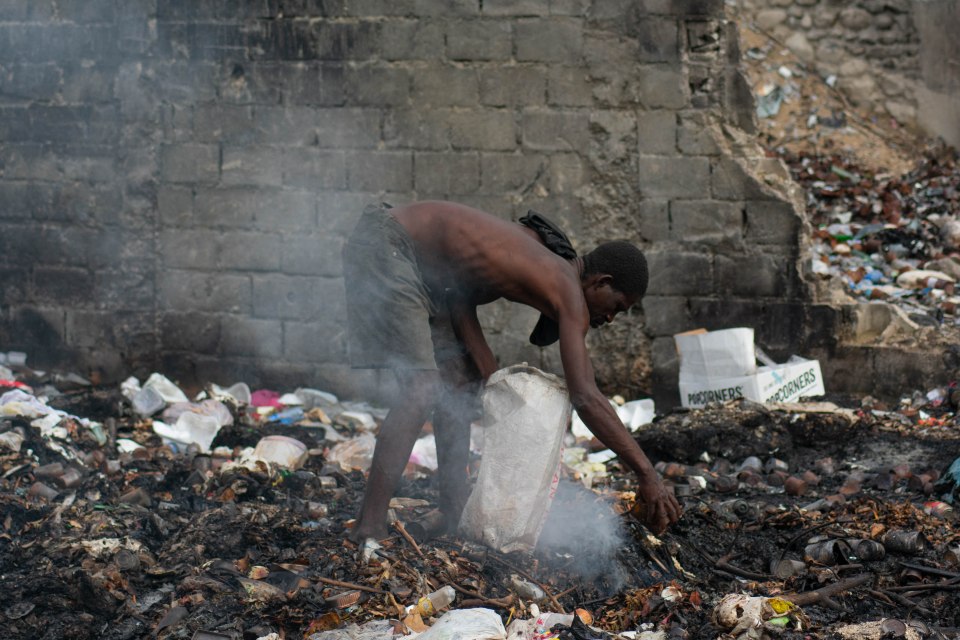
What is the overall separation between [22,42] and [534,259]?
4667 mm

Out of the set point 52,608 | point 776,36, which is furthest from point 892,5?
point 52,608

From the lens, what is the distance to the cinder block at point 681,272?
247 inches

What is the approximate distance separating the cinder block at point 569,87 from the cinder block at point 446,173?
624mm

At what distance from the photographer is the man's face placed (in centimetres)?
388

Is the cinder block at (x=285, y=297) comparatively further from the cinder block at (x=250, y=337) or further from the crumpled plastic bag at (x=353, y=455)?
the crumpled plastic bag at (x=353, y=455)

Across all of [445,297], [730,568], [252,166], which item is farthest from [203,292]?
[730,568]

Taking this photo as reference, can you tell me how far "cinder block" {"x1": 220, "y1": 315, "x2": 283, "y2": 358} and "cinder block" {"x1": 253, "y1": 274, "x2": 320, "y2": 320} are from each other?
8 cm

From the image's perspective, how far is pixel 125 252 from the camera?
663cm

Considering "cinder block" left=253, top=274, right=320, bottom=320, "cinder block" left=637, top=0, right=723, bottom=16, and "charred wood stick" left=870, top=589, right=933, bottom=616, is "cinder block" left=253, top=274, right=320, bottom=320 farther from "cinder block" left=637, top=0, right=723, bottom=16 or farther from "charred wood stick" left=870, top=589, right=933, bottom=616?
"charred wood stick" left=870, top=589, right=933, bottom=616

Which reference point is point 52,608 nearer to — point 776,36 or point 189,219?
point 189,219

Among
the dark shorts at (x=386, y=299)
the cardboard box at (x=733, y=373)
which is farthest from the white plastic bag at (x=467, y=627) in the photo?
the cardboard box at (x=733, y=373)

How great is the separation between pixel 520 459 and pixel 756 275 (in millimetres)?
3066

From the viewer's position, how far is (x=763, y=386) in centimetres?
600

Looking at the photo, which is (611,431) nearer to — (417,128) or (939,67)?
(417,128)
